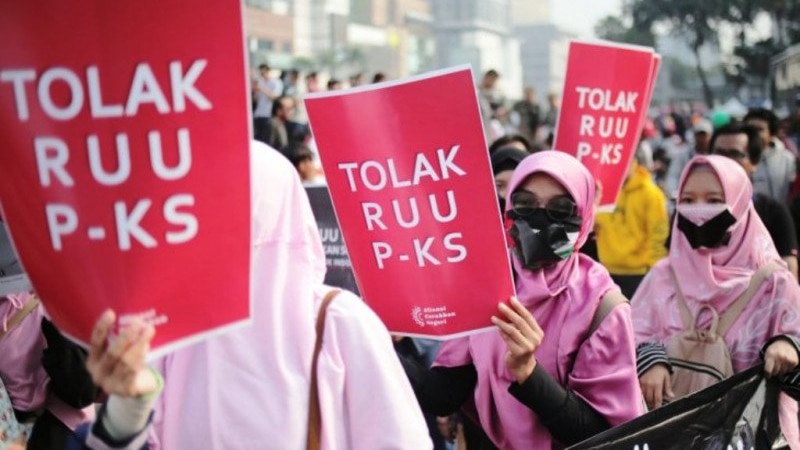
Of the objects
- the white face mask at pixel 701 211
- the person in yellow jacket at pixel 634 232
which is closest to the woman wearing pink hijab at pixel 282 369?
the white face mask at pixel 701 211

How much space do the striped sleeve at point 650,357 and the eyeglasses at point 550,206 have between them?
70 centimetres

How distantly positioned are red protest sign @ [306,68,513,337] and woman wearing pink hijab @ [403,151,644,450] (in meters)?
0.14

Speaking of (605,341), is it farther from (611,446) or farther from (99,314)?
(99,314)

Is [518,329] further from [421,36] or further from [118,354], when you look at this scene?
[421,36]

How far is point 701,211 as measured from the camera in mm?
3914

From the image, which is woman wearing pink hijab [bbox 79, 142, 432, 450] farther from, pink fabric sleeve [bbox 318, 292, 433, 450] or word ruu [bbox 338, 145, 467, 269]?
word ruu [bbox 338, 145, 467, 269]

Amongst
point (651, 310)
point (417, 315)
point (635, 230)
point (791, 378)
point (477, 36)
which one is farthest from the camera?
point (477, 36)

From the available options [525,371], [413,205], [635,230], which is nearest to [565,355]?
[525,371]

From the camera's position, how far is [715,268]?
3832 mm

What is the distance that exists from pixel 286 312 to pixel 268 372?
127mm

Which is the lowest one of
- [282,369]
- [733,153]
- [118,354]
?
[733,153]

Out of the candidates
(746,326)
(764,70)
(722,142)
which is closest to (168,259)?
(746,326)

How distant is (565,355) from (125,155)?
4.95 ft

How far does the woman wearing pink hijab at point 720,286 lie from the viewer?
11.6 ft
